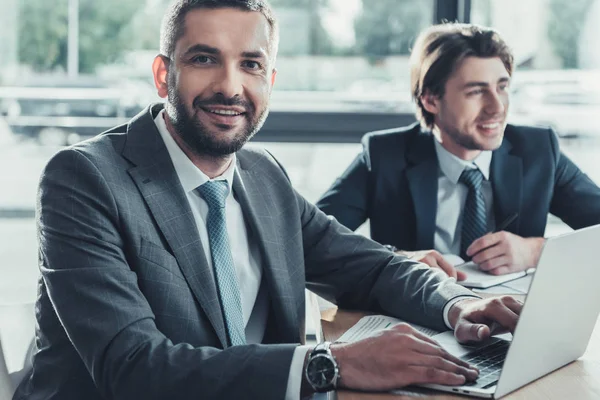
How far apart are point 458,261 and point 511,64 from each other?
0.74 m

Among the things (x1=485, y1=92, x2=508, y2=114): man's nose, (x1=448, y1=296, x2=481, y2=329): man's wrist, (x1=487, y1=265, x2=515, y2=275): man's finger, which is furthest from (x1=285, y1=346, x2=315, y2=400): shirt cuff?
(x1=485, y1=92, x2=508, y2=114): man's nose

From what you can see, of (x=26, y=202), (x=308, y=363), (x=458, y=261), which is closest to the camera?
(x=308, y=363)

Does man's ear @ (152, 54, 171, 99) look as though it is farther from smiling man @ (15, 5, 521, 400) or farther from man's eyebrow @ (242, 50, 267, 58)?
man's eyebrow @ (242, 50, 267, 58)

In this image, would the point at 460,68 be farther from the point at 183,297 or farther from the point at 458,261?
the point at 183,297

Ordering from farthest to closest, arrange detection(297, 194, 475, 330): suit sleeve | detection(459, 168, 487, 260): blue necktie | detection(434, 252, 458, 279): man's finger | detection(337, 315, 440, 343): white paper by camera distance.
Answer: detection(459, 168, 487, 260): blue necktie, detection(434, 252, 458, 279): man's finger, detection(297, 194, 475, 330): suit sleeve, detection(337, 315, 440, 343): white paper

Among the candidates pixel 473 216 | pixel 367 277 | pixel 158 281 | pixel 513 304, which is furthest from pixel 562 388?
pixel 473 216

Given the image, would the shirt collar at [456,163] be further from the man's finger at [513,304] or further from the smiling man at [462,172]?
the man's finger at [513,304]

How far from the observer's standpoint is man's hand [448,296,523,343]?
1549mm

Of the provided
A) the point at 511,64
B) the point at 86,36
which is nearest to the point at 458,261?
the point at 511,64

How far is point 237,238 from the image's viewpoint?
1853 millimetres

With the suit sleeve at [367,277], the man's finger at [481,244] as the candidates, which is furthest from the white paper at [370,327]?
the man's finger at [481,244]

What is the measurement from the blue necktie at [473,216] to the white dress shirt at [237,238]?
0.82 metres

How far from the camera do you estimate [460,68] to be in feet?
8.54

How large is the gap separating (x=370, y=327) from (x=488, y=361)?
0.34 meters
